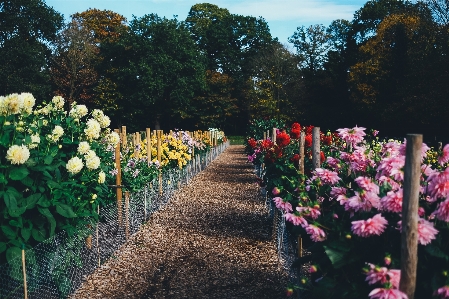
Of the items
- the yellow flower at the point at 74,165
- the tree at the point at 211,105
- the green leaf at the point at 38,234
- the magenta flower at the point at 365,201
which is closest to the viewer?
the magenta flower at the point at 365,201

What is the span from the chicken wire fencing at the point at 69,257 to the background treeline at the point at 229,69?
23981 millimetres

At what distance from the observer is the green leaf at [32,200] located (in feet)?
13.7

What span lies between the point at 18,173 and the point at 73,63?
38.3 metres

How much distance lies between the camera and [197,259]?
6.88 m

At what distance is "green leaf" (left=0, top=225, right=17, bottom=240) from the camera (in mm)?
4039

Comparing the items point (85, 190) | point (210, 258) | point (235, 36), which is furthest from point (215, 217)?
point (235, 36)

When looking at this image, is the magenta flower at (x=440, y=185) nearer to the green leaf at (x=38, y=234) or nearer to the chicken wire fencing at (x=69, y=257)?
the chicken wire fencing at (x=69, y=257)

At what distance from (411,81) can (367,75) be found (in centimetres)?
601

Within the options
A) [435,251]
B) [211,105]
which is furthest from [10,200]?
[211,105]

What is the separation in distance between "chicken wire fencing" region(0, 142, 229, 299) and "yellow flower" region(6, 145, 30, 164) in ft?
2.73

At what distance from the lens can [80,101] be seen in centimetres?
4284

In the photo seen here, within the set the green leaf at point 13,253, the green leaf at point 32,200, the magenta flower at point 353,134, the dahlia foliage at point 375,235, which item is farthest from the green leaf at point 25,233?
the magenta flower at point 353,134

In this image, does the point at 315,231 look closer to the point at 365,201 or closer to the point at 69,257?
the point at 365,201

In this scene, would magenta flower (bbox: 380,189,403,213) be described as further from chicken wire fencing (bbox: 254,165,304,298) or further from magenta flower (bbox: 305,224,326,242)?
chicken wire fencing (bbox: 254,165,304,298)
